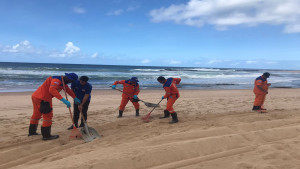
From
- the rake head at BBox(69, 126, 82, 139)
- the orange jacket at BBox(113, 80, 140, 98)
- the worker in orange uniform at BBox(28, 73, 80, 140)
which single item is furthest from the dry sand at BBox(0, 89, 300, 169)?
the orange jacket at BBox(113, 80, 140, 98)

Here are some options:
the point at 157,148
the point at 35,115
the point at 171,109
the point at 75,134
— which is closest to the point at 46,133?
the point at 35,115

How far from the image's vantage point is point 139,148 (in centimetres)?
393

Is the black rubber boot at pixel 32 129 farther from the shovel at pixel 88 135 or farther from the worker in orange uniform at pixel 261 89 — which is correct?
the worker in orange uniform at pixel 261 89

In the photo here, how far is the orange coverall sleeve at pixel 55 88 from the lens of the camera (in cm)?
477

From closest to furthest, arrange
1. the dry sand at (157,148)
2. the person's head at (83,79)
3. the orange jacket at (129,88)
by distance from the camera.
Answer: the dry sand at (157,148) < the person's head at (83,79) < the orange jacket at (129,88)

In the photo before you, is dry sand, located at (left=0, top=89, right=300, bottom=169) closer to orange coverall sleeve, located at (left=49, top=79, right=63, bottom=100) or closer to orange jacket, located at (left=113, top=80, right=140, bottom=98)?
orange coverall sleeve, located at (left=49, top=79, right=63, bottom=100)

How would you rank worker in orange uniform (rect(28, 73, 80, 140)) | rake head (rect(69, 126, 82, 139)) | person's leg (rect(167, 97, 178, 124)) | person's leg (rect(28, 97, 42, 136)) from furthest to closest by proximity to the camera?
person's leg (rect(167, 97, 178, 124)), rake head (rect(69, 126, 82, 139)), person's leg (rect(28, 97, 42, 136)), worker in orange uniform (rect(28, 73, 80, 140))

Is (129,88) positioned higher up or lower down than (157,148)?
higher up

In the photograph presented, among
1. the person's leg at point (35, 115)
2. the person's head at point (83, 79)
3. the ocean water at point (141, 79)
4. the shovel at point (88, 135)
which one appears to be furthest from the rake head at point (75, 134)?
the ocean water at point (141, 79)

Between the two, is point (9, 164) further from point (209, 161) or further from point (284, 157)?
point (284, 157)

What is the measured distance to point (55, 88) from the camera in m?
4.89

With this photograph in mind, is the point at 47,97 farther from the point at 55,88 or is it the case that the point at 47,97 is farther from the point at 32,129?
the point at 32,129

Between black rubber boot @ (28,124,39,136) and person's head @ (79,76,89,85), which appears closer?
black rubber boot @ (28,124,39,136)

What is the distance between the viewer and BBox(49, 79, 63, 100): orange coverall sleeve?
4.77 metres
